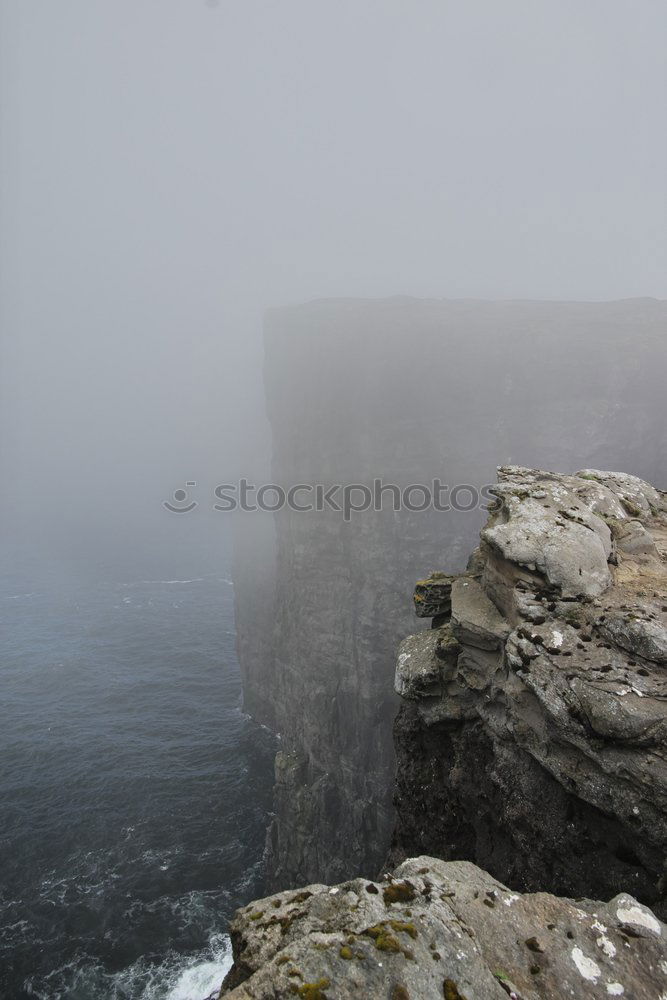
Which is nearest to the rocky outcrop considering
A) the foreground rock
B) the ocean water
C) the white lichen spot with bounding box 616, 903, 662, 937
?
the white lichen spot with bounding box 616, 903, 662, 937

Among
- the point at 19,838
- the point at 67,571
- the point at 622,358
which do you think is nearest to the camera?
the point at 19,838

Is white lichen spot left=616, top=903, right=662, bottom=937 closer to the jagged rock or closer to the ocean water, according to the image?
the jagged rock

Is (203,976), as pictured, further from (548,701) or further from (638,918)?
(638,918)

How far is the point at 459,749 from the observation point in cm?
1652

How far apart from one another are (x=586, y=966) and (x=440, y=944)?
2.57 m

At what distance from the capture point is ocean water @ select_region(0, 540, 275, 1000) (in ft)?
117

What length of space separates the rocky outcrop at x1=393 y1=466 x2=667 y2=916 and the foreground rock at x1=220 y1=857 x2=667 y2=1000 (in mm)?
3210

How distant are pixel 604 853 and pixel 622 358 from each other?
7071cm

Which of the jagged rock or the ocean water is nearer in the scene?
the jagged rock

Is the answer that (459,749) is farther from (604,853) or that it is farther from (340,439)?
(340,439)

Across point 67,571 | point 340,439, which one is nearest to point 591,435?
point 340,439

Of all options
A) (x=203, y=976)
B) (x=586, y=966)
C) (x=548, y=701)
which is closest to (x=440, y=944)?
(x=586, y=966)

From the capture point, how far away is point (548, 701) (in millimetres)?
12227

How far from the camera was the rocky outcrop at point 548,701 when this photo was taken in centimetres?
1112
